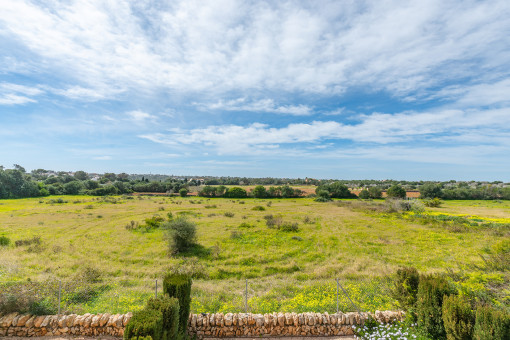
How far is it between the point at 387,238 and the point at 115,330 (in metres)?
24.8

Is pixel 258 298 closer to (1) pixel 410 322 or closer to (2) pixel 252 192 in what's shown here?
(1) pixel 410 322

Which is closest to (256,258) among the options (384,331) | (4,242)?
(384,331)

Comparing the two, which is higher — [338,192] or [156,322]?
[156,322]

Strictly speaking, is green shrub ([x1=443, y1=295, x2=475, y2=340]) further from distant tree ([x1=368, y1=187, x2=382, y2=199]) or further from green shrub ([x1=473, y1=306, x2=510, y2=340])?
distant tree ([x1=368, y1=187, x2=382, y2=199])

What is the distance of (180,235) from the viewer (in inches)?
736

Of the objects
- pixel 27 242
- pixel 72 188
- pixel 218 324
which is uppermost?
pixel 72 188

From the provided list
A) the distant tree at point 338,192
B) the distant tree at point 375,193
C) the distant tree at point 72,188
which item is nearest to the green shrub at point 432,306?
the distant tree at point 338,192

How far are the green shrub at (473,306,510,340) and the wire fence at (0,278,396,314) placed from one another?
3414 mm

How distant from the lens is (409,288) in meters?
7.88

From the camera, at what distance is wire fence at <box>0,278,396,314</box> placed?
8.29 meters

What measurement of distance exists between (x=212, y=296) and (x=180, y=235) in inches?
383

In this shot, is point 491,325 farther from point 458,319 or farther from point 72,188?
point 72,188

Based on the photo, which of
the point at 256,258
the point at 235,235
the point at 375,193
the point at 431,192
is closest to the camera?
the point at 256,258

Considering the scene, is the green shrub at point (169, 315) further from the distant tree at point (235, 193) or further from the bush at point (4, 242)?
the distant tree at point (235, 193)
